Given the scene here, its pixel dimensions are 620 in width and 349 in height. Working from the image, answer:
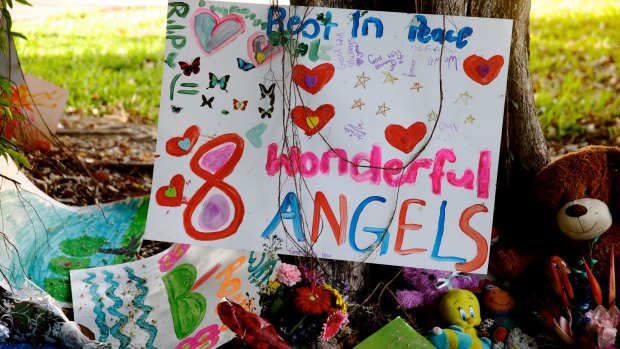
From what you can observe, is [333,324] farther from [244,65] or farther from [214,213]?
[244,65]

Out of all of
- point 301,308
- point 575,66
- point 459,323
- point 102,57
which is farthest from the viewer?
point 102,57

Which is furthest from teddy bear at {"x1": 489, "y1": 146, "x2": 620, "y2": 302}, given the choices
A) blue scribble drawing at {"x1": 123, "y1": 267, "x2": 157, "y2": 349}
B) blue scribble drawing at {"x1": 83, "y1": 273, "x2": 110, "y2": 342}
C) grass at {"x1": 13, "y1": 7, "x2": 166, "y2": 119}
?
grass at {"x1": 13, "y1": 7, "x2": 166, "y2": 119}

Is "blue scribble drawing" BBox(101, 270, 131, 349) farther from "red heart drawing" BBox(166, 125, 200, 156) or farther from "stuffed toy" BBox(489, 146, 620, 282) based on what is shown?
"stuffed toy" BBox(489, 146, 620, 282)

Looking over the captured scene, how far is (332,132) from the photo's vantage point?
2236mm

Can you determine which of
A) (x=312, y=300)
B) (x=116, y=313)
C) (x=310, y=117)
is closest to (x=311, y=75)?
(x=310, y=117)

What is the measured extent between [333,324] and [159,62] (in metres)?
3.65

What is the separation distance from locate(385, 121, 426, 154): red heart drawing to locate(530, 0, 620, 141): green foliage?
2.20 metres

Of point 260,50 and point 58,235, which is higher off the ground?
point 260,50

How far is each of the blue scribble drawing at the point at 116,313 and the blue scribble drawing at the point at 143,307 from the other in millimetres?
51

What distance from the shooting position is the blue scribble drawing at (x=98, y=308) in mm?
2404

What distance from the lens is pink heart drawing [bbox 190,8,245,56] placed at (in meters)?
2.21

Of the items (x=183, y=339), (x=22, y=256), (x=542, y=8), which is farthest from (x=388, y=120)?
(x=542, y=8)

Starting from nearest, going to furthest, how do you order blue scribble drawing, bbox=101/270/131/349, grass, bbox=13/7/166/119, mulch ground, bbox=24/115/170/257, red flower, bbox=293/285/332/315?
red flower, bbox=293/285/332/315 < blue scribble drawing, bbox=101/270/131/349 < mulch ground, bbox=24/115/170/257 < grass, bbox=13/7/166/119

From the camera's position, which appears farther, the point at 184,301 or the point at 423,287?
the point at 184,301
